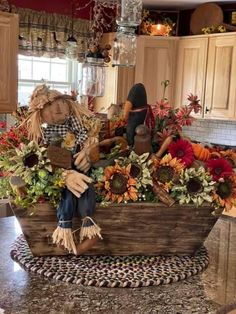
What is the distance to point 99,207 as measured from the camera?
1.16 m

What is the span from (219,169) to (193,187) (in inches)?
3.6

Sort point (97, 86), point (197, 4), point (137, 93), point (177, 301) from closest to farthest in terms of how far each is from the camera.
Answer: point (177, 301) → point (137, 93) → point (97, 86) → point (197, 4)

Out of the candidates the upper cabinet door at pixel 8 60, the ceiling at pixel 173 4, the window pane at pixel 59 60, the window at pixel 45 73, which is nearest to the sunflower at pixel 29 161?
the upper cabinet door at pixel 8 60

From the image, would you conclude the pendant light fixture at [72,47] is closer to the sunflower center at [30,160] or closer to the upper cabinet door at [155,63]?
the upper cabinet door at [155,63]

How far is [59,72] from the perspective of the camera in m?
5.00

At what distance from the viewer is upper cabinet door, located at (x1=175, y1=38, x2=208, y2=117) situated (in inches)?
190

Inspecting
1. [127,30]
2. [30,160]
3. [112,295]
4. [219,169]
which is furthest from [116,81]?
[112,295]

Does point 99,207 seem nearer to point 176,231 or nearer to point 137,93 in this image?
point 176,231

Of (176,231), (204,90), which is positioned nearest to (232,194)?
(176,231)

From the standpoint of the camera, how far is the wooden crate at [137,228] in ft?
3.84

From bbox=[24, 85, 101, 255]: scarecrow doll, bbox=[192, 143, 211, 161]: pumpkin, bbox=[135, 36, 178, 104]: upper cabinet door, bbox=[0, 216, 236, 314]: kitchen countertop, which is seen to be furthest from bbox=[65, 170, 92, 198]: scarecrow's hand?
bbox=[135, 36, 178, 104]: upper cabinet door

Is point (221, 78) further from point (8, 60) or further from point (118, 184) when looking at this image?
point (118, 184)

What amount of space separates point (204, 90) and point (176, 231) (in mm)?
3768

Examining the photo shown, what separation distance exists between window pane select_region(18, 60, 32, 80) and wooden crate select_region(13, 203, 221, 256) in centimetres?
370
